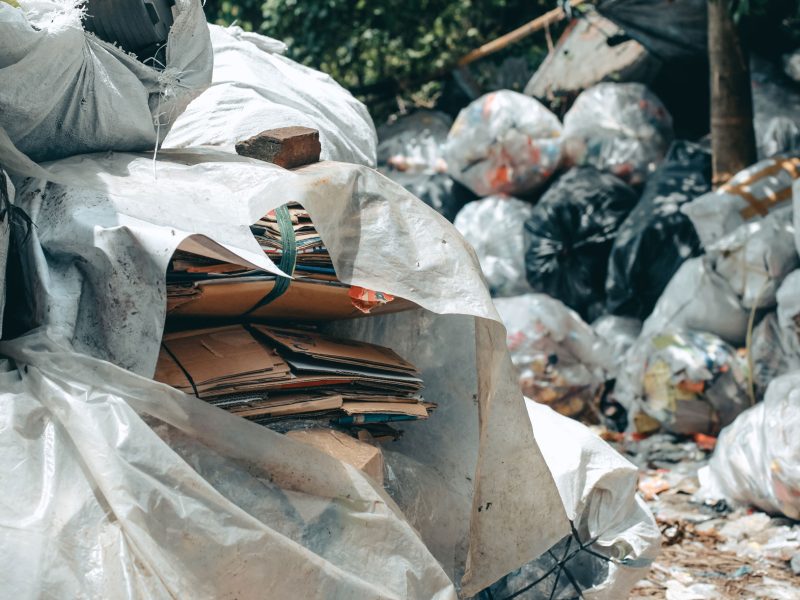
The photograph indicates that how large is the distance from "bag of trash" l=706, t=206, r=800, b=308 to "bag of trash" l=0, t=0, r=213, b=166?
104 inches

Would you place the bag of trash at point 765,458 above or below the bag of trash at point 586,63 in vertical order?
below

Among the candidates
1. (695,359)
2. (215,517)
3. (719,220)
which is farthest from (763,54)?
(215,517)

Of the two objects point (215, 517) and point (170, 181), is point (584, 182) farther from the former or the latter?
point (215, 517)

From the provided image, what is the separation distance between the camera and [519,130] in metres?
5.14

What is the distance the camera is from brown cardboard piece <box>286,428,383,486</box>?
5.51 feet

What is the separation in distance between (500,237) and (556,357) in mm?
1046

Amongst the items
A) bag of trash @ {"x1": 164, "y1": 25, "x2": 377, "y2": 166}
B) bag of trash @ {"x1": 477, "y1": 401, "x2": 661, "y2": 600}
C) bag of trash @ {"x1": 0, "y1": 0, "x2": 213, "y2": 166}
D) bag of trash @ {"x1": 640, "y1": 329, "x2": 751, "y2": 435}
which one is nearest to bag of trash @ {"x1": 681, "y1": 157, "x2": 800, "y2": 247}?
bag of trash @ {"x1": 640, "y1": 329, "x2": 751, "y2": 435}

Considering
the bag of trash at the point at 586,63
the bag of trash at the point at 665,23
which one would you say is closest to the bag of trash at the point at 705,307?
the bag of trash at the point at 665,23

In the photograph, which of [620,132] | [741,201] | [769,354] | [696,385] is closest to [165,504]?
[696,385]

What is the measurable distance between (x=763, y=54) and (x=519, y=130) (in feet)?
4.35

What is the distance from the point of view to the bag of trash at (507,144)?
16.9 feet

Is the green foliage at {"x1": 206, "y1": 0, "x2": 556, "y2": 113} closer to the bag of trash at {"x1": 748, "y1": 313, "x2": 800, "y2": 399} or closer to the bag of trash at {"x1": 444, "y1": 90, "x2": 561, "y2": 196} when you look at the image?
the bag of trash at {"x1": 444, "y1": 90, "x2": 561, "y2": 196}

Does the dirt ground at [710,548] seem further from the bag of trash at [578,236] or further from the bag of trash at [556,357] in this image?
the bag of trash at [578,236]

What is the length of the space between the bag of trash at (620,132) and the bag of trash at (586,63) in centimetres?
25
